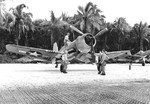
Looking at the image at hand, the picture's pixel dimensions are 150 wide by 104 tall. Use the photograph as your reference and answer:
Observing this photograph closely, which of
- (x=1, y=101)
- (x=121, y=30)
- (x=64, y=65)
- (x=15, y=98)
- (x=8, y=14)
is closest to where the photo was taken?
(x=1, y=101)

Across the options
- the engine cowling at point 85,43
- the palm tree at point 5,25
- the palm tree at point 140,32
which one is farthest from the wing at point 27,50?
the palm tree at point 140,32

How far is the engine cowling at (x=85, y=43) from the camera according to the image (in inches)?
749

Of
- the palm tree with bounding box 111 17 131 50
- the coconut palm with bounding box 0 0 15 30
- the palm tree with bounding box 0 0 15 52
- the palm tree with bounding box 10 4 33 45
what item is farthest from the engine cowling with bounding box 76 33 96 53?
the palm tree with bounding box 111 17 131 50

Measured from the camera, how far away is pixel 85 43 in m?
19.0

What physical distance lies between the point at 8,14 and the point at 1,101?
39.5 m

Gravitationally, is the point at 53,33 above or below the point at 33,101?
above

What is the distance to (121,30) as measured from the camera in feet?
182

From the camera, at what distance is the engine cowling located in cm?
1902

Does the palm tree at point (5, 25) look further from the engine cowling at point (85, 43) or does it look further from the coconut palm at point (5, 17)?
the engine cowling at point (85, 43)

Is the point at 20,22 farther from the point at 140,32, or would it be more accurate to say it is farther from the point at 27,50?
the point at 140,32

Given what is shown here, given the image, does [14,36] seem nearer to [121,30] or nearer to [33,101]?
[121,30]

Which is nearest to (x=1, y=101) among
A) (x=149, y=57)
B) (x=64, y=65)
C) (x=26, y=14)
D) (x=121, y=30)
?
(x=64, y=65)

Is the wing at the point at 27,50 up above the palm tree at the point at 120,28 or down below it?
below

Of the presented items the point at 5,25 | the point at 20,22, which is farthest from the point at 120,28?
the point at 5,25
